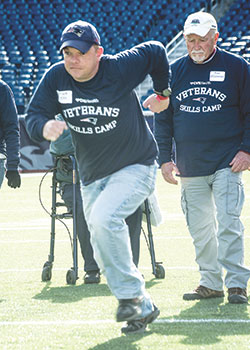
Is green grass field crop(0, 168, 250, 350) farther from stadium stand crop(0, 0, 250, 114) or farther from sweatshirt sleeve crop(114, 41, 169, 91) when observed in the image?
stadium stand crop(0, 0, 250, 114)

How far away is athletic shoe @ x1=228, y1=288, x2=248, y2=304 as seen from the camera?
5.47m

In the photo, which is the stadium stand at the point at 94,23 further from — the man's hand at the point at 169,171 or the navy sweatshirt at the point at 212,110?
the navy sweatshirt at the point at 212,110

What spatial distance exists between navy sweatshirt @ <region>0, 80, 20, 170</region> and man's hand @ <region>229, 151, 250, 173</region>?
2.17 metres

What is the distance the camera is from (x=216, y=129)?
5789 mm

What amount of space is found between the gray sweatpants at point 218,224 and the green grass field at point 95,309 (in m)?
0.24

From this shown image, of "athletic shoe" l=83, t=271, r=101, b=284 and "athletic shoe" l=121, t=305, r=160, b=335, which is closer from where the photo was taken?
"athletic shoe" l=121, t=305, r=160, b=335

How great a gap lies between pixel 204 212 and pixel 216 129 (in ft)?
2.16

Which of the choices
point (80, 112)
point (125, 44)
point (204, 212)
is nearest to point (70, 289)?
point (204, 212)

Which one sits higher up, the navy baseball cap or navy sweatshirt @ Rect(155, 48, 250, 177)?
the navy baseball cap

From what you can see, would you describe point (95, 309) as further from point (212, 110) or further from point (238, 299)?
point (212, 110)

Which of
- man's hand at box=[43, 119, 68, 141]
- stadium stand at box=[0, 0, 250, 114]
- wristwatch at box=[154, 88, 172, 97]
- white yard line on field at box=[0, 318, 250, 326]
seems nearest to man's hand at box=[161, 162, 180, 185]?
wristwatch at box=[154, 88, 172, 97]

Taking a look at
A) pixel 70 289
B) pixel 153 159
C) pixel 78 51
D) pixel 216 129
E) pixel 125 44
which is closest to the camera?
pixel 78 51

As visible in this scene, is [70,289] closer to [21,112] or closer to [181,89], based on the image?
[181,89]

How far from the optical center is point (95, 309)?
539 centimetres
